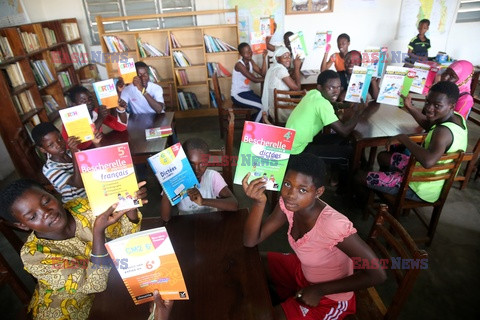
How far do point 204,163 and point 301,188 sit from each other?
682mm

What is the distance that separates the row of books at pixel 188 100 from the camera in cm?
526

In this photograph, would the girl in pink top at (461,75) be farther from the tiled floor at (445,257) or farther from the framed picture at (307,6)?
the framed picture at (307,6)

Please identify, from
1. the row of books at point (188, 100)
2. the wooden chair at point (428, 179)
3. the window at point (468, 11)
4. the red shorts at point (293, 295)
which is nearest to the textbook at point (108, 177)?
the red shorts at point (293, 295)

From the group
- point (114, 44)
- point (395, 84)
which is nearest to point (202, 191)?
point (395, 84)

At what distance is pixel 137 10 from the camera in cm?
507

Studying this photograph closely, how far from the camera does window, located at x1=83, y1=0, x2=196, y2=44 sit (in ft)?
16.5

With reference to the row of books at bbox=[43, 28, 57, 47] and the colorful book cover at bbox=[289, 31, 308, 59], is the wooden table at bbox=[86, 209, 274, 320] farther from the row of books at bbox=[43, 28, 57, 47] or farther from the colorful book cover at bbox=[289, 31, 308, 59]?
the row of books at bbox=[43, 28, 57, 47]

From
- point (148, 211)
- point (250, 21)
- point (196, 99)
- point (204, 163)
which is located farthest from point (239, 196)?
point (250, 21)

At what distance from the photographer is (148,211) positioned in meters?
2.95

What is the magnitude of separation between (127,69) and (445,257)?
10.4 ft

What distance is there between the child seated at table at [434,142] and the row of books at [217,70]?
3.53 meters

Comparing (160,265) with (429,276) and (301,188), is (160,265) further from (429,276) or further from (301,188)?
(429,276)

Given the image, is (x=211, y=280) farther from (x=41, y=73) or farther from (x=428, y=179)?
(x=41, y=73)

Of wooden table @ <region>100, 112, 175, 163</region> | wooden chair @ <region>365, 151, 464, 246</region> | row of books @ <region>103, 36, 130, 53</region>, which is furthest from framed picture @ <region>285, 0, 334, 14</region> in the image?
wooden chair @ <region>365, 151, 464, 246</region>
